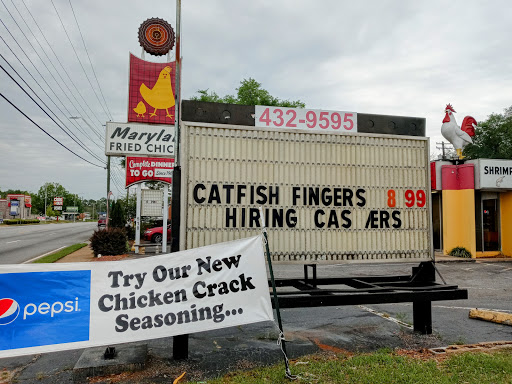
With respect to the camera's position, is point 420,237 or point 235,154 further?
point 420,237

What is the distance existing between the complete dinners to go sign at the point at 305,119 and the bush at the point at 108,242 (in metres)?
13.6

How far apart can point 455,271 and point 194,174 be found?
12515 mm

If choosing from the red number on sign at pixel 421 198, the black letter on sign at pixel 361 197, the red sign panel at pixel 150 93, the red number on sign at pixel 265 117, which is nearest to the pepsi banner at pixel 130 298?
the red number on sign at pixel 265 117

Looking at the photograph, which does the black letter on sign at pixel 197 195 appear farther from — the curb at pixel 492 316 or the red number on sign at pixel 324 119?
the curb at pixel 492 316

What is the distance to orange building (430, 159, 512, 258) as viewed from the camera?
1817 cm

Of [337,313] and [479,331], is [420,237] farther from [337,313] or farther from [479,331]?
[337,313]

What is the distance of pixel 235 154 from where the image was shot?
19.2 feet

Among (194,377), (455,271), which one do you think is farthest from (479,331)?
(455,271)

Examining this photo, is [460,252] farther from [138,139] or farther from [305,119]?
[138,139]

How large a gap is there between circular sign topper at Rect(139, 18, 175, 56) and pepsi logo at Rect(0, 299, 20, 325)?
18964 millimetres

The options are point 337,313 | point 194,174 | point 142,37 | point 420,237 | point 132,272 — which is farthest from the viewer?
point 142,37

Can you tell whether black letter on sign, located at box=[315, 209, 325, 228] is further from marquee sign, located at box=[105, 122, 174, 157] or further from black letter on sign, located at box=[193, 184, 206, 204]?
marquee sign, located at box=[105, 122, 174, 157]

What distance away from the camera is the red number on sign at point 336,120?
6320mm

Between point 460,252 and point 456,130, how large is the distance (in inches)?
235
